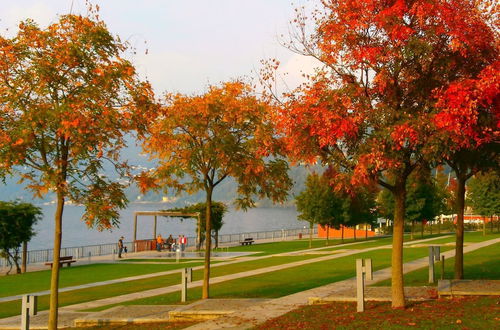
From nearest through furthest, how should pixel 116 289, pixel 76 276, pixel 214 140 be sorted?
pixel 214 140, pixel 116 289, pixel 76 276

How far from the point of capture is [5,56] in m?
13.8

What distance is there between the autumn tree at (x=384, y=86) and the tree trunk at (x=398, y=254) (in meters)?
0.02

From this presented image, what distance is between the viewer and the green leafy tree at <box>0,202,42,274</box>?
1544 inches

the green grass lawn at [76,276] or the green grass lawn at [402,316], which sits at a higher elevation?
the green grass lawn at [402,316]

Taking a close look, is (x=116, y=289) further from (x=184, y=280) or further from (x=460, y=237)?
(x=460, y=237)

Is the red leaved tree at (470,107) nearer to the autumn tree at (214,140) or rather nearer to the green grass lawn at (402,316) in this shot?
the green grass lawn at (402,316)

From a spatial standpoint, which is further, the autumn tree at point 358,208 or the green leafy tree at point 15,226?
the autumn tree at point 358,208

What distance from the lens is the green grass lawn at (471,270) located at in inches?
816

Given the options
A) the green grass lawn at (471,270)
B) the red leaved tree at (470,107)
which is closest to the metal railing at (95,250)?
the green grass lawn at (471,270)

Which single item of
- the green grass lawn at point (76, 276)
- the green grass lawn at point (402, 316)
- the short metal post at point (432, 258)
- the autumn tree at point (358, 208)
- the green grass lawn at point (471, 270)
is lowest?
the green grass lawn at point (76, 276)

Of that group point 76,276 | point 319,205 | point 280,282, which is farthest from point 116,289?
point 319,205

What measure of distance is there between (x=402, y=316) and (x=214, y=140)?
8.70m

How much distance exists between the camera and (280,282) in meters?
24.5

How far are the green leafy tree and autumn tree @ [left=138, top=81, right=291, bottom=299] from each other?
23519 mm
